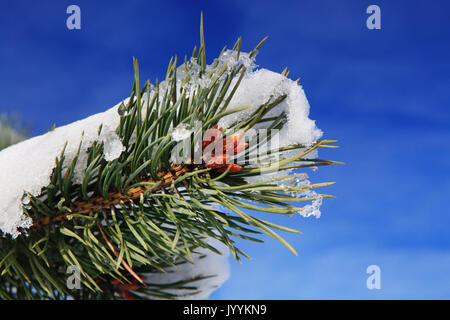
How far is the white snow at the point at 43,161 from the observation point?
54cm

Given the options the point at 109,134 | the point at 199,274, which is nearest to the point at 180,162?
the point at 109,134

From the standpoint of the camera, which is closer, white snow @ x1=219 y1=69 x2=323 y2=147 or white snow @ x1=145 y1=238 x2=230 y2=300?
white snow @ x1=219 y1=69 x2=323 y2=147

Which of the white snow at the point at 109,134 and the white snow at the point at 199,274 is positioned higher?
the white snow at the point at 109,134

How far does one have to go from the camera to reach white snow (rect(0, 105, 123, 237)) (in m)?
0.54

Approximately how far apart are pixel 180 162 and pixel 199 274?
359mm

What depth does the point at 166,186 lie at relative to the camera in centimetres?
55

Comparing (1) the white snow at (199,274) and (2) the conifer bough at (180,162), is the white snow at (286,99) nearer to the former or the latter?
(2) the conifer bough at (180,162)

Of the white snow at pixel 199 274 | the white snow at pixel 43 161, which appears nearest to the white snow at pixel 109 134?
the white snow at pixel 43 161

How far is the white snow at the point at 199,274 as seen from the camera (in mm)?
788

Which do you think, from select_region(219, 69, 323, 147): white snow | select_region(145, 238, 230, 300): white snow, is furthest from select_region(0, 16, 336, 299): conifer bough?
select_region(145, 238, 230, 300): white snow

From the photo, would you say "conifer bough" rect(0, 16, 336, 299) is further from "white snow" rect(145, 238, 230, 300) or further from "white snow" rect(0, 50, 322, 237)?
"white snow" rect(145, 238, 230, 300)

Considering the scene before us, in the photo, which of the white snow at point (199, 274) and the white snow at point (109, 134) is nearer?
the white snow at point (109, 134)

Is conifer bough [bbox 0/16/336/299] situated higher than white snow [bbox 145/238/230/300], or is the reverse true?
conifer bough [bbox 0/16/336/299]

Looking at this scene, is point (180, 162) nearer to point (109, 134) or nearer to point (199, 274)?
point (109, 134)
